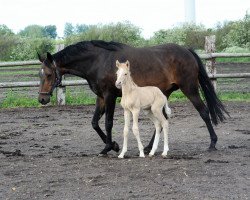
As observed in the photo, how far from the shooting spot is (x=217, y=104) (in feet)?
28.4

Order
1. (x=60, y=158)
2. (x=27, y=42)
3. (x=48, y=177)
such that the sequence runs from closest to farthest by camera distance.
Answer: (x=48, y=177) < (x=60, y=158) < (x=27, y=42)

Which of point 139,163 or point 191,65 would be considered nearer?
point 139,163

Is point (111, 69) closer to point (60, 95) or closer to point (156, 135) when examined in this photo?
point (156, 135)

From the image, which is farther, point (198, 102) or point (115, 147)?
point (198, 102)

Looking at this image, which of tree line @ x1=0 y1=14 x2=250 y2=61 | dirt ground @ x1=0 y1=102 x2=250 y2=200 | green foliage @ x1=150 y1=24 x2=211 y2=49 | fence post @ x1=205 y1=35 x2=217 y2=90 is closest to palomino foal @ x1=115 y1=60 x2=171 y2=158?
dirt ground @ x1=0 y1=102 x2=250 y2=200

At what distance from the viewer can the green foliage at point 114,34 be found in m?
28.7

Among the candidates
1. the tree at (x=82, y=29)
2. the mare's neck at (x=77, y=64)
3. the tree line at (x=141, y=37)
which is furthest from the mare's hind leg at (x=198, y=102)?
the tree at (x=82, y=29)

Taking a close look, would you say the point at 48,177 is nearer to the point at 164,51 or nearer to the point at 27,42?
the point at 164,51

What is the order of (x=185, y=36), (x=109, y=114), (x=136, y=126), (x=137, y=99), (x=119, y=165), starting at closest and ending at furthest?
(x=119, y=165) < (x=137, y=99) < (x=136, y=126) < (x=109, y=114) < (x=185, y=36)

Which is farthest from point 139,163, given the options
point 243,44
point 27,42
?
point 27,42

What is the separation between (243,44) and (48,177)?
23.0 meters

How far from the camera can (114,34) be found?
29094 mm

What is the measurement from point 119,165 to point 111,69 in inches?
59.5

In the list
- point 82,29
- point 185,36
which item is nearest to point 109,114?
point 185,36
